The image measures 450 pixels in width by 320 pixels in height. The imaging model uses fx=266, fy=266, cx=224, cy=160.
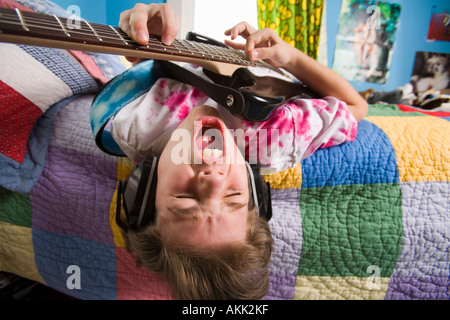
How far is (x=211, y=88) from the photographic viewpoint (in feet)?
2.01

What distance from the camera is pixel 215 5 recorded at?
1927 millimetres

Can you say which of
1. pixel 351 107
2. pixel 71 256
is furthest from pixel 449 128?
pixel 71 256

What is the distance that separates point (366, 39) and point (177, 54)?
231 cm

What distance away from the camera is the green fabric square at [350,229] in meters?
0.65

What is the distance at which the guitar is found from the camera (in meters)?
0.41

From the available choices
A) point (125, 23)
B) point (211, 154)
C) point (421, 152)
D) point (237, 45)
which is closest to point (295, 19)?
point (237, 45)

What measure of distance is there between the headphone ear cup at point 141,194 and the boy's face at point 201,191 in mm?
17

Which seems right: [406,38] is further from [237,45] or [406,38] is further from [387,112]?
[237,45]

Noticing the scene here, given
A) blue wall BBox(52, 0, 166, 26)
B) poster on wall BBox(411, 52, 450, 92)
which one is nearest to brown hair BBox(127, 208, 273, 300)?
blue wall BBox(52, 0, 166, 26)

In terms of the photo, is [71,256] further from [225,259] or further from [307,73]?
[307,73]

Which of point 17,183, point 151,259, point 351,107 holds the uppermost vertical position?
point 351,107

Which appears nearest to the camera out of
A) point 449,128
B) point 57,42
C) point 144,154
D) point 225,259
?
point 57,42

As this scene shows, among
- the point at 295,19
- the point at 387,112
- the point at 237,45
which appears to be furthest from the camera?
the point at 295,19

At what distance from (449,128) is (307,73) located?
429mm
